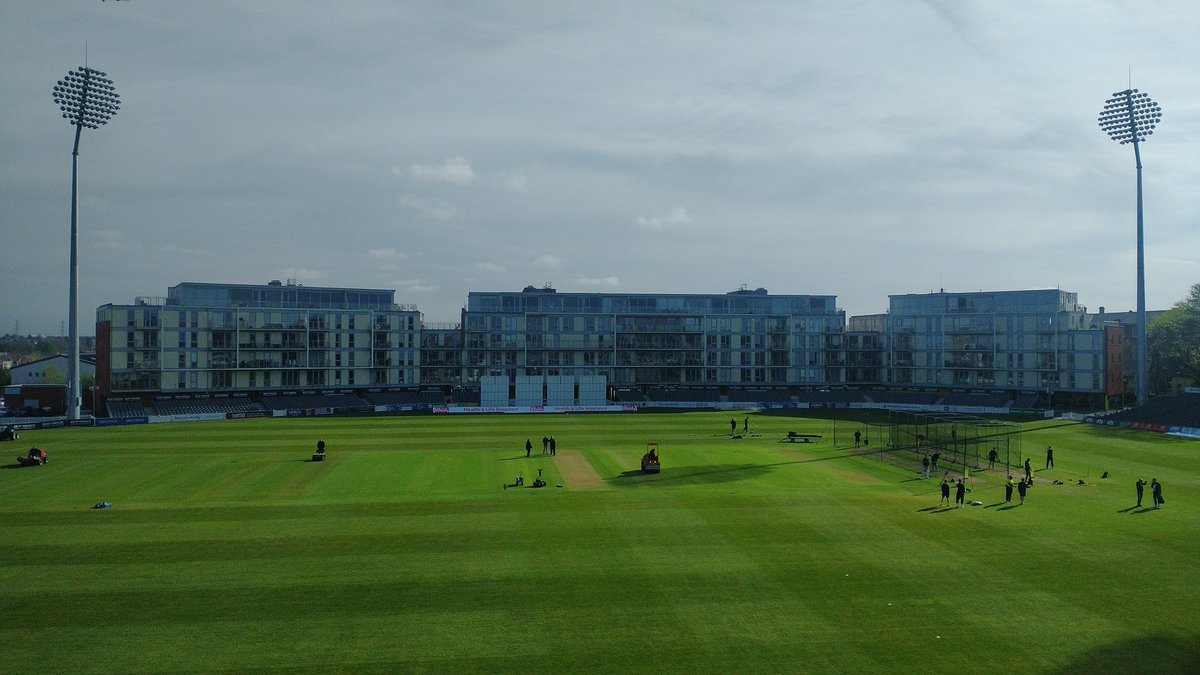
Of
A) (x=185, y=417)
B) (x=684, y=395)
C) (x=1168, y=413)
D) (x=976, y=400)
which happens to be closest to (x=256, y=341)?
(x=185, y=417)

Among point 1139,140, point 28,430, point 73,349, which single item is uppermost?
point 1139,140

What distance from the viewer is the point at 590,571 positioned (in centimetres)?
2806

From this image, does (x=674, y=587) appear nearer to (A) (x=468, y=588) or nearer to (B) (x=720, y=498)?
(A) (x=468, y=588)

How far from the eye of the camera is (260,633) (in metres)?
22.4

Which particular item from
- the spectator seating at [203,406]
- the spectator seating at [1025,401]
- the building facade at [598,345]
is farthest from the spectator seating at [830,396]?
the spectator seating at [203,406]

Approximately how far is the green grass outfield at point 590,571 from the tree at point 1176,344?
231 ft

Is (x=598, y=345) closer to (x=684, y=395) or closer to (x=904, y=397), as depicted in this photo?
(x=684, y=395)

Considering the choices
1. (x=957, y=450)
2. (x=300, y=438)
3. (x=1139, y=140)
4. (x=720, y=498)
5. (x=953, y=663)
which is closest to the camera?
(x=953, y=663)

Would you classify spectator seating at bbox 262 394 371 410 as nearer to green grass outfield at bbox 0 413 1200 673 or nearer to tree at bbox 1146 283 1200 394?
green grass outfield at bbox 0 413 1200 673

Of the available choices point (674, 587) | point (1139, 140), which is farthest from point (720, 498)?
point (1139, 140)

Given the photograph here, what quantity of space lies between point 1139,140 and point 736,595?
95.4 metres

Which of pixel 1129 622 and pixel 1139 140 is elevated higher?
pixel 1139 140

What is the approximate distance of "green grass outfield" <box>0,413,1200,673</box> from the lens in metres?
21.2

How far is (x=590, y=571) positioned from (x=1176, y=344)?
115922 millimetres
